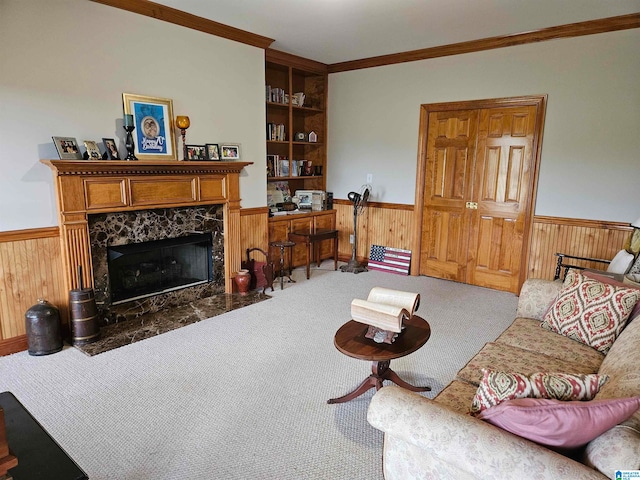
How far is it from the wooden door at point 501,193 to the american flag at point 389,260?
885mm

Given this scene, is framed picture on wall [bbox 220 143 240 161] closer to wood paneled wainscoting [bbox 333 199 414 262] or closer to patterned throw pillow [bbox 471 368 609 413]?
wood paneled wainscoting [bbox 333 199 414 262]

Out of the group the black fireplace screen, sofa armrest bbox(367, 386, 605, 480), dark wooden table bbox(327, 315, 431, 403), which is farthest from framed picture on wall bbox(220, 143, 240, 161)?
sofa armrest bbox(367, 386, 605, 480)

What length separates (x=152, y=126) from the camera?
3822 millimetres

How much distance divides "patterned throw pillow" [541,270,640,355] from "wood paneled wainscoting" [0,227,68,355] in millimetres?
3660

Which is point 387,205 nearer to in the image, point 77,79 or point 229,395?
point 229,395

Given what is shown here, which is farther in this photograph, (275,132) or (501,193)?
(275,132)

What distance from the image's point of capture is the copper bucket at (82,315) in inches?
129

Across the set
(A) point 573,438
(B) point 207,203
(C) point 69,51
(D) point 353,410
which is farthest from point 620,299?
(C) point 69,51

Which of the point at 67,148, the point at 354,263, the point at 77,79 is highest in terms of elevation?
the point at 77,79

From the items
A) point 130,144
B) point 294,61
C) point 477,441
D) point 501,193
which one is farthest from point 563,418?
point 294,61

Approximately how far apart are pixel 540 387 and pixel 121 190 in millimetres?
3392

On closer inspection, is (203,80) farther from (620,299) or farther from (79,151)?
(620,299)

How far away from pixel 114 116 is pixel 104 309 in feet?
5.50

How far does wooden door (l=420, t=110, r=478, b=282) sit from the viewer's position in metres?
4.97
